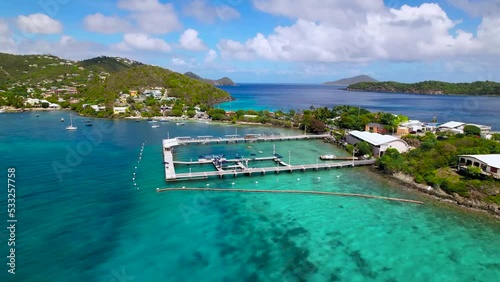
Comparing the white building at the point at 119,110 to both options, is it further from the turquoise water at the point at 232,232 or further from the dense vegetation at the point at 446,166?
the dense vegetation at the point at 446,166

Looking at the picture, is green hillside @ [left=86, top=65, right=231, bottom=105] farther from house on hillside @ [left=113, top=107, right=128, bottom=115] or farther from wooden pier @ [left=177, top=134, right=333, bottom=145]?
wooden pier @ [left=177, top=134, right=333, bottom=145]

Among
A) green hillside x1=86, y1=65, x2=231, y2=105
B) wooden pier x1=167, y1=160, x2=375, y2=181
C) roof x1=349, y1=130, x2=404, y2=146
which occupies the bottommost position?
wooden pier x1=167, y1=160, x2=375, y2=181

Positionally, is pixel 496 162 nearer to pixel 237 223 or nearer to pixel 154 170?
pixel 237 223

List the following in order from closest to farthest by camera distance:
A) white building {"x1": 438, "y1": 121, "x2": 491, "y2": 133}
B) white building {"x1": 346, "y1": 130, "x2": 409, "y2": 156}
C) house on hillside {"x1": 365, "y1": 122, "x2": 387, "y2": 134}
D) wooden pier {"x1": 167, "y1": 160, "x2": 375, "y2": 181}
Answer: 1. wooden pier {"x1": 167, "y1": 160, "x2": 375, "y2": 181}
2. white building {"x1": 346, "y1": 130, "x2": 409, "y2": 156}
3. white building {"x1": 438, "y1": 121, "x2": 491, "y2": 133}
4. house on hillside {"x1": 365, "y1": 122, "x2": 387, "y2": 134}

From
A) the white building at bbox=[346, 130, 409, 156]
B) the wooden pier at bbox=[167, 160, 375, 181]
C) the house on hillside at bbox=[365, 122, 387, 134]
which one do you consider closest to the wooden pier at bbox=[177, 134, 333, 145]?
the house on hillside at bbox=[365, 122, 387, 134]

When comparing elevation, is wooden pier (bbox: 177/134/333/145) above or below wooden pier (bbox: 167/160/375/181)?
above

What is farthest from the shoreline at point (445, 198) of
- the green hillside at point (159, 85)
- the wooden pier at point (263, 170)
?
the green hillside at point (159, 85)
